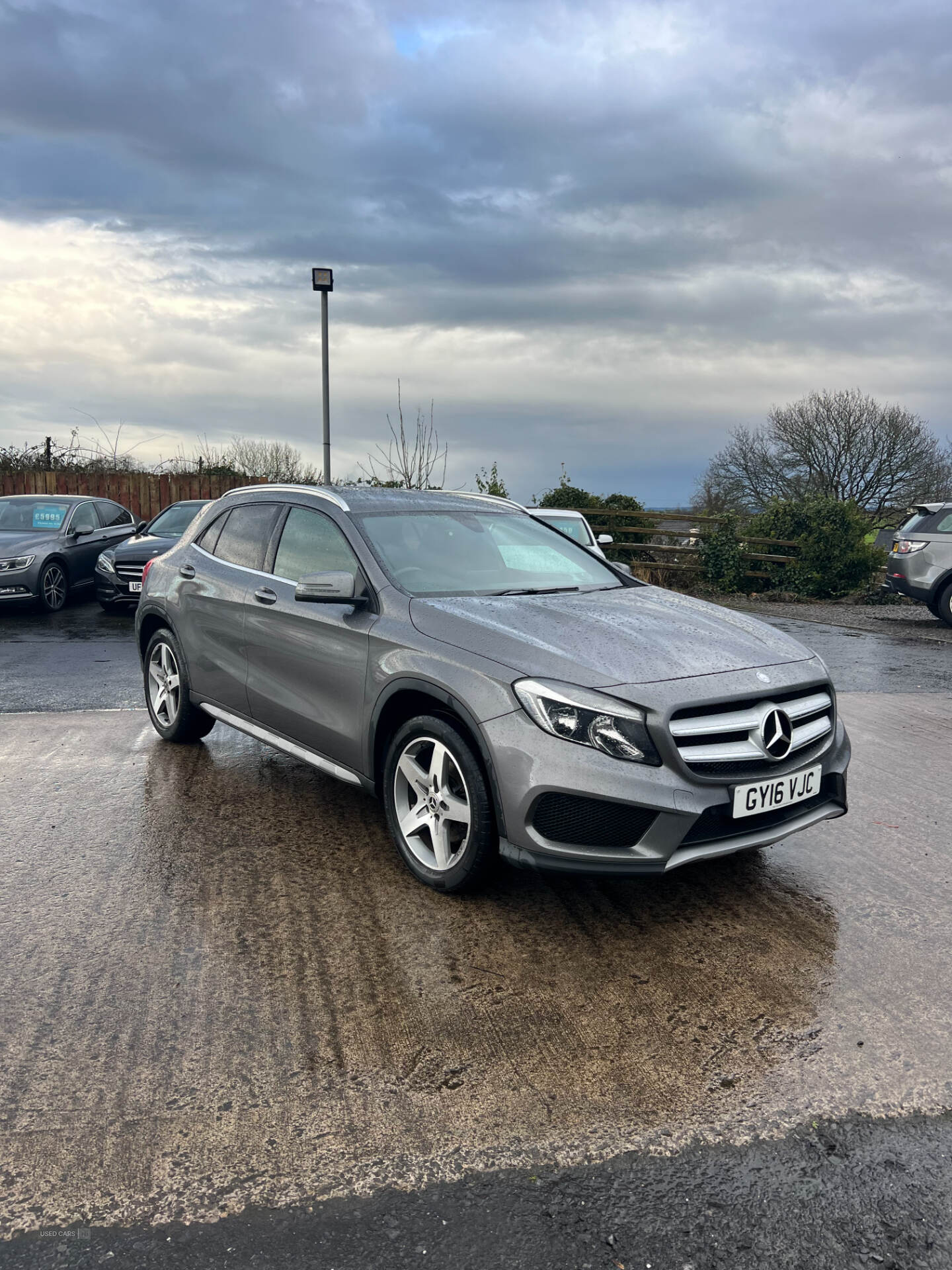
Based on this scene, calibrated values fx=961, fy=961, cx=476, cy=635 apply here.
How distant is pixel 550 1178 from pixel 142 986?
154 centimetres

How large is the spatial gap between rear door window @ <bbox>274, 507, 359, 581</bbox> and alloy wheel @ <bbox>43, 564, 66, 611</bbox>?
918 cm

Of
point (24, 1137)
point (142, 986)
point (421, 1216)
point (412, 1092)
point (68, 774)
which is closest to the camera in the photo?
point (421, 1216)

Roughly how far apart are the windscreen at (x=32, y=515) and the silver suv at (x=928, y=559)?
40.9ft

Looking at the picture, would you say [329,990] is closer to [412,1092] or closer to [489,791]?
[412,1092]

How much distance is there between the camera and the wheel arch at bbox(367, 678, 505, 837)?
139 inches

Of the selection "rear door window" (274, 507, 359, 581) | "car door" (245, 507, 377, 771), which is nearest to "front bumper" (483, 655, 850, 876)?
"car door" (245, 507, 377, 771)

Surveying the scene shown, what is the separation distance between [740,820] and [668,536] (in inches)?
745

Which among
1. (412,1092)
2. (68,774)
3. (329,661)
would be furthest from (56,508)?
(412,1092)

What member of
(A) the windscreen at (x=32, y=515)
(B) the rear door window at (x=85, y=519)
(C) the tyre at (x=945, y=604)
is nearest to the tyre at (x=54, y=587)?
(A) the windscreen at (x=32, y=515)

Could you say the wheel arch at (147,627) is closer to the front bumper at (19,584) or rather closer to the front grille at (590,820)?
the front grille at (590,820)

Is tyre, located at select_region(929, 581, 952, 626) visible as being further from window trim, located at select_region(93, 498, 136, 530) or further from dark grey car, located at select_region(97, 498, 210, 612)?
window trim, located at select_region(93, 498, 136, 530)

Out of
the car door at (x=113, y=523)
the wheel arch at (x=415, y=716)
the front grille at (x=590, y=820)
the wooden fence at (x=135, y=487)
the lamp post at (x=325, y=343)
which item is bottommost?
the front grille at (x=590, y=820)

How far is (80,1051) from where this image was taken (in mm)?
2795

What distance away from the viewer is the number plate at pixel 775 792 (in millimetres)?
3465
